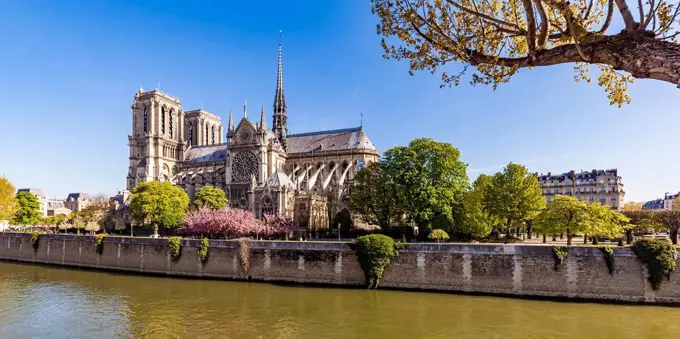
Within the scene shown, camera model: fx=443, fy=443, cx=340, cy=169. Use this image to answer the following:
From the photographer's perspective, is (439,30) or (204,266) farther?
(204,266)

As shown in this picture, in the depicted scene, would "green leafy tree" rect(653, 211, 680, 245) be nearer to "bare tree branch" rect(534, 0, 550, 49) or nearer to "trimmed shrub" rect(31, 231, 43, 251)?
"bare tree branch" rect(534, 0, 550, 49)

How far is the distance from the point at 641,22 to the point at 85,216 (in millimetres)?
65044

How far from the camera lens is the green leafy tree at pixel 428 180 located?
36031 millimetres

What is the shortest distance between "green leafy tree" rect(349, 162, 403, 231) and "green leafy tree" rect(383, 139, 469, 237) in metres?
0.62

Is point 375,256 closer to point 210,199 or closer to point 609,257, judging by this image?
point 609,257

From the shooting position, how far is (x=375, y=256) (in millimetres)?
25281

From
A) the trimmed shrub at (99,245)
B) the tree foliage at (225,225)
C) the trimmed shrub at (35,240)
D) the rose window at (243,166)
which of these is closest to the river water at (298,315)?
the trimmed shrub at (99,245)

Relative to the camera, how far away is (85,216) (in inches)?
2280

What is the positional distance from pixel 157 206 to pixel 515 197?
119ft

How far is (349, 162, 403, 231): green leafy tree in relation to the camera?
125ft

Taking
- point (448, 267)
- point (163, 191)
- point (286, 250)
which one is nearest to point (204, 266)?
point (286, 250)

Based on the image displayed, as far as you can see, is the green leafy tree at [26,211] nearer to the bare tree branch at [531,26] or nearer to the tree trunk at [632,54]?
the bare tree branch at [531,26]

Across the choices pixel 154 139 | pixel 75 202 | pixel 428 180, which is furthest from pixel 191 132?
pixel 75 202

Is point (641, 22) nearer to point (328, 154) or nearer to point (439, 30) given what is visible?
point (439, 30)
